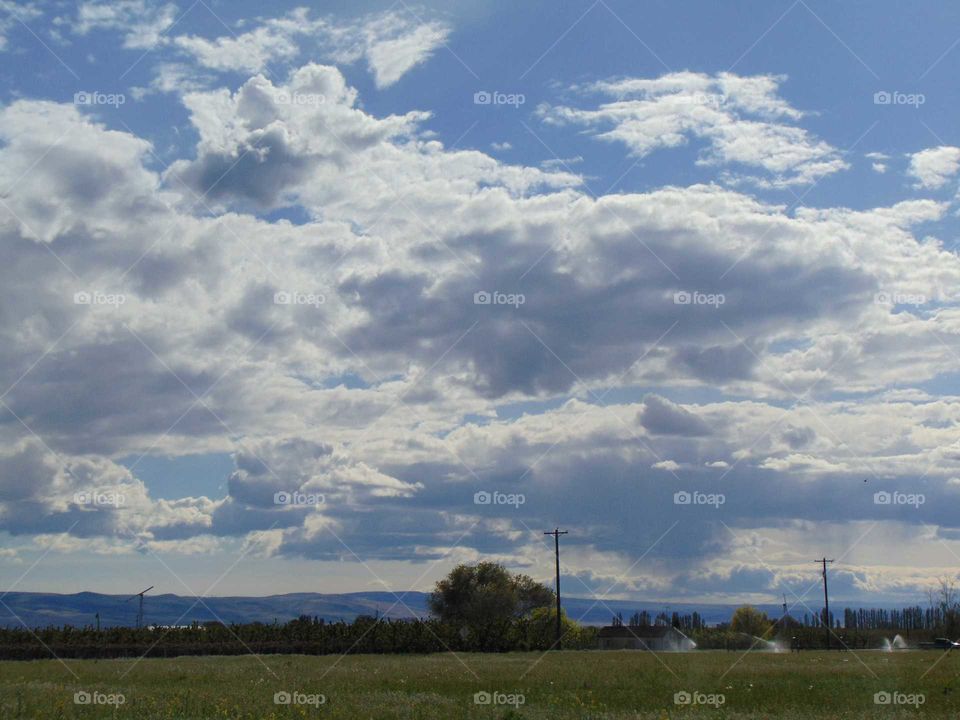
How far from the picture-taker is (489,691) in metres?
35.7

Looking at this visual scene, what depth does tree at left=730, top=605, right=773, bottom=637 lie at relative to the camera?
566ft

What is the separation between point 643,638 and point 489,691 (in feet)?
395

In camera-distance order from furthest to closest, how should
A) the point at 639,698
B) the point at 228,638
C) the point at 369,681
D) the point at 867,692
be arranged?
the point at 228,638, the point at 369,681, the point at 867,692, the point at 639,698

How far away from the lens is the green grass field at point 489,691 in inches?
1118

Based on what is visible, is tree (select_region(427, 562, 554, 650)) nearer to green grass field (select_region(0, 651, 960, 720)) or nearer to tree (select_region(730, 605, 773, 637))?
tree (select_region(730, 605, 773, 637))

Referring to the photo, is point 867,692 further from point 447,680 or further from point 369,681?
point 369,681

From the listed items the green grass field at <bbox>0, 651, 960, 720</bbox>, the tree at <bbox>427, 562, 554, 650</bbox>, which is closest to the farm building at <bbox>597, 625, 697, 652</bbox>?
the tree at <bbox>427, 562, 554, 650</bbox>

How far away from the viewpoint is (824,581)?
126m

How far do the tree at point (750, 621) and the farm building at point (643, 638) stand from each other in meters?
15.6

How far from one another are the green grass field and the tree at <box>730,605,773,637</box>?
12800 centimetres

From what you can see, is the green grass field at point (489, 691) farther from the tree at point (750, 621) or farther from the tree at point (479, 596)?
the tree at point (750, 621)

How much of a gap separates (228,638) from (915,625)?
130 m

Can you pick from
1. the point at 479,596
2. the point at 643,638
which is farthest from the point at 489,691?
the point at 643,638

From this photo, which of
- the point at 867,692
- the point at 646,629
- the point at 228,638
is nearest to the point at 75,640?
the point at 228,638
